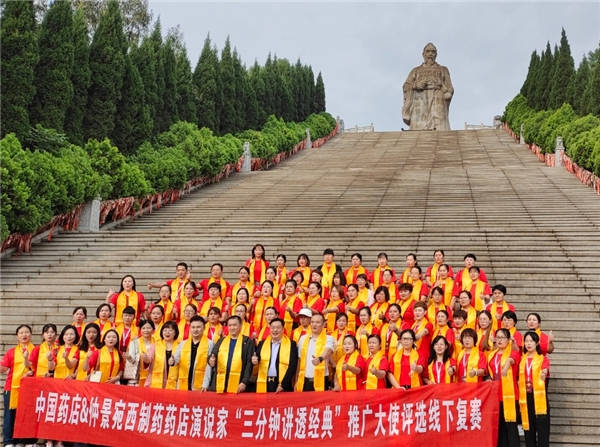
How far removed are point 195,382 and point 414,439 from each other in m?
2.17

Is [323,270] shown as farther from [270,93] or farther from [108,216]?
[270,93]

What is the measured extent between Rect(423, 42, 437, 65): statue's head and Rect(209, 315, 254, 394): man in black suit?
38.0 metres

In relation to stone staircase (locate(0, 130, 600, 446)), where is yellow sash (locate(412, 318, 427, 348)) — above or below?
below

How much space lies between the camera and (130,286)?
8359 mm

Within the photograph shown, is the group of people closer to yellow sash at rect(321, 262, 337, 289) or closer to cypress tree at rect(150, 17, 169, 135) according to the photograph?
yellow sash at rect(321, 262, 337, 289)

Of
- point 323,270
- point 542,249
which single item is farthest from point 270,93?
point 323,270

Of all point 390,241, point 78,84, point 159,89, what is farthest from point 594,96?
point 78,84

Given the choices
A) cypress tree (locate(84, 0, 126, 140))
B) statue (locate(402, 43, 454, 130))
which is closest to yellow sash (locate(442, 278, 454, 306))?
cypress tree (locate(84, 0, 126, 140))

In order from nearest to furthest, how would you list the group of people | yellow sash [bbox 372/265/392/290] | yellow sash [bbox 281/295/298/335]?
the group of people, yellow sash [bbox 281/295/298/335], yellow sash [bbox 372/265/392/290]

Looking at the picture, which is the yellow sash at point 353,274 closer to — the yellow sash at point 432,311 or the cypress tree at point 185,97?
the yellow sash at point 432,311

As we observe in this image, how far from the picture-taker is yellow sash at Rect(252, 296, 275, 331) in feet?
26.7

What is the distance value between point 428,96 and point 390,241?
98.2 ft

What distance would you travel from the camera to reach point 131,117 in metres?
20.6

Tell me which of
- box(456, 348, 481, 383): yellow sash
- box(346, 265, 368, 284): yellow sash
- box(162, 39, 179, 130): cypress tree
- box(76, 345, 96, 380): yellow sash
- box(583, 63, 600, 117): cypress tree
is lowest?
box(76, 345, 96, 380): yellow sash
